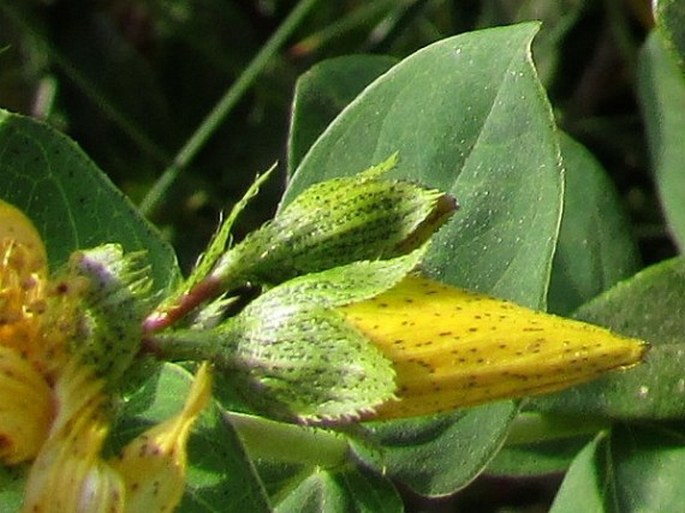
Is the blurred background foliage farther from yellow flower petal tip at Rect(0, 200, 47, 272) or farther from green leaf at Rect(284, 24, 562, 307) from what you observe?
yellow flower petal tip at Rect(0, 200, 47, 272)

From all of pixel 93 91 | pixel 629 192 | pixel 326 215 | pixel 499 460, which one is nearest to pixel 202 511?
pixel 326 215

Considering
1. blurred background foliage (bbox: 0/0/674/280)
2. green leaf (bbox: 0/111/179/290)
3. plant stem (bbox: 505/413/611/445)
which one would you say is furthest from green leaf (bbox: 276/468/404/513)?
blurred background foliage (bbox: 0/0/674/280)

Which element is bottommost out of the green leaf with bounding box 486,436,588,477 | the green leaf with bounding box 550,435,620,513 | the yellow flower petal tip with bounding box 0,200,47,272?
the green leaf with bounding box 486,436,588,477

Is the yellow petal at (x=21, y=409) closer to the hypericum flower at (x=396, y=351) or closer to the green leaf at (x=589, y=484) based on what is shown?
the hypericum flower at (x=396, y=351)

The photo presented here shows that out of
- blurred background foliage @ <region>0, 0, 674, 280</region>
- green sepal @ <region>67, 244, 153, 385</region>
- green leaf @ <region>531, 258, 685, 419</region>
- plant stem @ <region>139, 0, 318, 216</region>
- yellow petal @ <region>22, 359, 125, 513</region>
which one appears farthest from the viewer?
blurred background foliage @ <region>0, 0, 674, 280</region>

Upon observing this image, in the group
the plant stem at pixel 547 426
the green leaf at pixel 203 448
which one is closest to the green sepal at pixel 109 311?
the green leaf at pixel 203 448

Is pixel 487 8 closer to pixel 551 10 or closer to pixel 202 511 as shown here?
pixel 551 10

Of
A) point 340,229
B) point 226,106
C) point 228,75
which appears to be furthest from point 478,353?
point 228,75

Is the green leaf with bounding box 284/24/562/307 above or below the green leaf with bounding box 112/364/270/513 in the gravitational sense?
above
